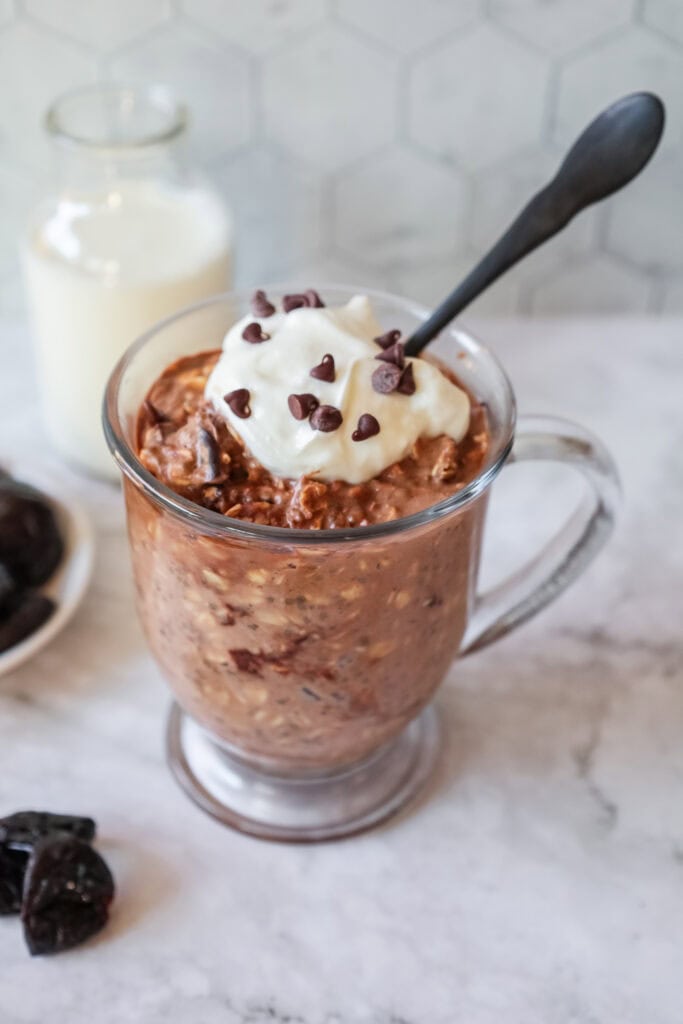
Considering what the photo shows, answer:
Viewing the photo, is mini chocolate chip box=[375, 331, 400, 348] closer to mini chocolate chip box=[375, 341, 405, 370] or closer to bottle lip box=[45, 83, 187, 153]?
mini chocolate chip box=[375, 341, 405, 370]

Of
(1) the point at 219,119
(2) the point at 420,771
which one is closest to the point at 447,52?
(1) the point at 219,119

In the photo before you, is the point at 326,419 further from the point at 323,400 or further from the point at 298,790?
the point at 298,790

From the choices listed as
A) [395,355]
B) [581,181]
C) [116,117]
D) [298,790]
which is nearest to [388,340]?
[395,355]

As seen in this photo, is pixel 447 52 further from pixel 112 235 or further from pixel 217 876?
pixel 217 876

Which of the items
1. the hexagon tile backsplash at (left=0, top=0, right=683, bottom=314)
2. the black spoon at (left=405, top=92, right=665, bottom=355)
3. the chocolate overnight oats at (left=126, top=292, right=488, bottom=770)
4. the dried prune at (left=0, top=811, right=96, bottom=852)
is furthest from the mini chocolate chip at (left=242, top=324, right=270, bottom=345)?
the hexagon tile backsplash at (left=0, top=0, right=683, bottom=314)

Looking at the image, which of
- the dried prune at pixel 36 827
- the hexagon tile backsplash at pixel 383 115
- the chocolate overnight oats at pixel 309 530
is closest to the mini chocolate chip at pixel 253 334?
the chocolate overnight oats at pixel 309 530
